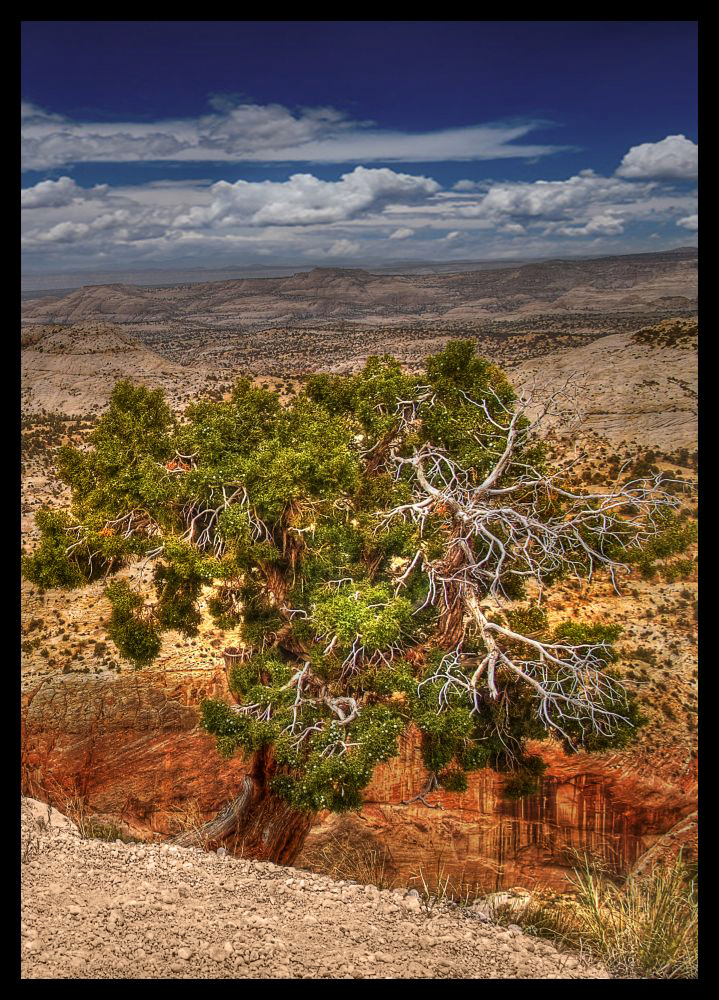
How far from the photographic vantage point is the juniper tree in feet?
31.1

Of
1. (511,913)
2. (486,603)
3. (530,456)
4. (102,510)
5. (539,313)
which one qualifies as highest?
(539,313)

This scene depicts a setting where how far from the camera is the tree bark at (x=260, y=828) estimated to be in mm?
10844

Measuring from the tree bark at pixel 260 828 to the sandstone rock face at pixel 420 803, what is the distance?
1.67 ft

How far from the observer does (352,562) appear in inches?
465

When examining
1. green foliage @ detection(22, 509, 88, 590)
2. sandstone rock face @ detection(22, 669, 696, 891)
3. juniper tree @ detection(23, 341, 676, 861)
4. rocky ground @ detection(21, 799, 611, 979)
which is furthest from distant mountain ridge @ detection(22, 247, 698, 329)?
rocky ground @ detection(21, 799, 611, 979)

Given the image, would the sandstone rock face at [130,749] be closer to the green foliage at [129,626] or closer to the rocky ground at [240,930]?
the rocky ground at [240,930]

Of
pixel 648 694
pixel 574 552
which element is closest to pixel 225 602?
pixel 574 552

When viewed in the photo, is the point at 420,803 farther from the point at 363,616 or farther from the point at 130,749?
the point at 130,749

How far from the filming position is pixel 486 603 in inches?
612

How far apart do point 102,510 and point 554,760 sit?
880cm

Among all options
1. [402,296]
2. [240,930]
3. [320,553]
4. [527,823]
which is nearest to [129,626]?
[320,553]

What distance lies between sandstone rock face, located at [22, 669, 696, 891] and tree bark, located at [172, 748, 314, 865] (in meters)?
0.51

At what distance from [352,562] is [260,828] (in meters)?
4.72
